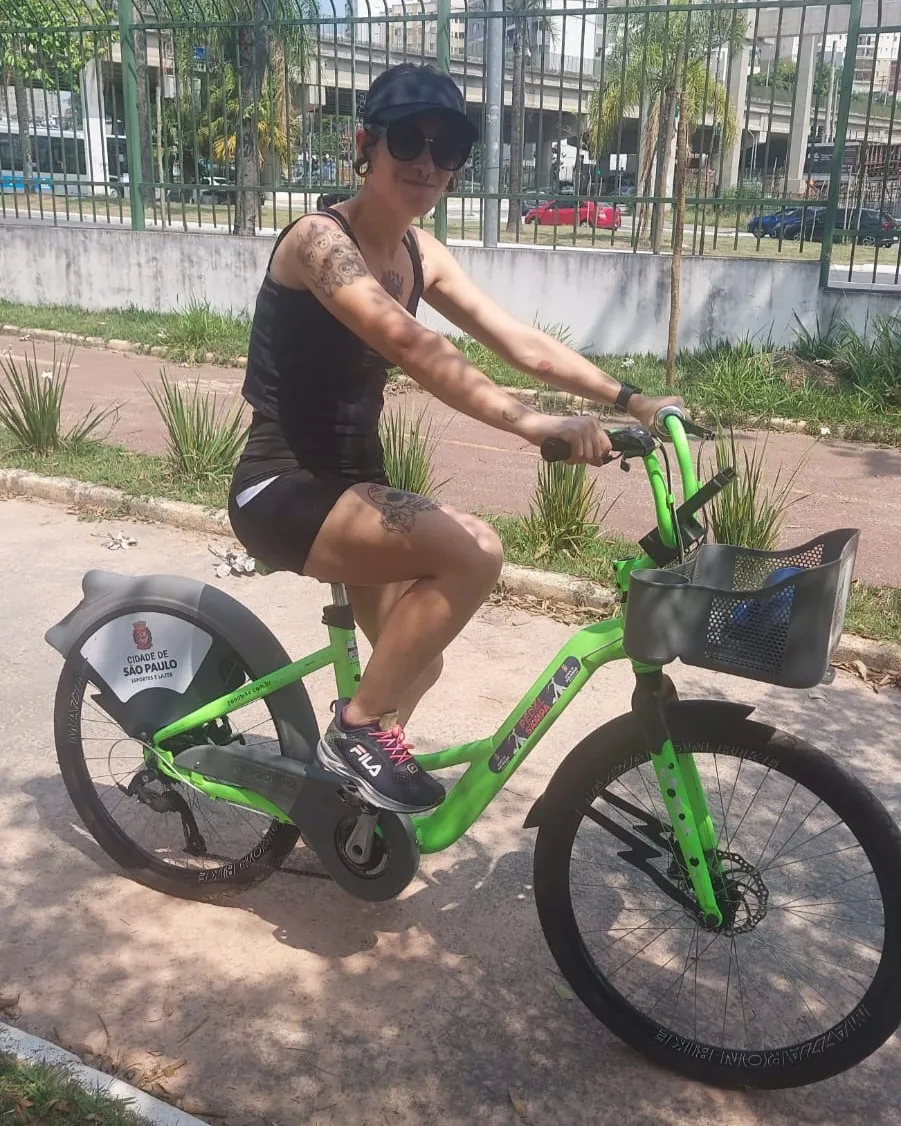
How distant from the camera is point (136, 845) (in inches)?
129

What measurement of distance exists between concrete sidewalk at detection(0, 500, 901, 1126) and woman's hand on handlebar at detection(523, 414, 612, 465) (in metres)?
1.41

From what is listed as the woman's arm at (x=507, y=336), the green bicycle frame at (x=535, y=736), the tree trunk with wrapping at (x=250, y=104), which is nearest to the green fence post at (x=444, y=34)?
the tree trunk with wrapping at (x=250, y=104)

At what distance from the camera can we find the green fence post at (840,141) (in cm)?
975

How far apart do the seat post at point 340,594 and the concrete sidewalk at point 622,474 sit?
3.67 metres

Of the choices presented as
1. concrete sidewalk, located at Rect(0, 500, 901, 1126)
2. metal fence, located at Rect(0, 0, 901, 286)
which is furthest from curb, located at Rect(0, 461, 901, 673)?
metal fence, located at Rect(0, 0, 901, 286)

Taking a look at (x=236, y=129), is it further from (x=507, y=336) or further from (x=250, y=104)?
(x=507, y=336)

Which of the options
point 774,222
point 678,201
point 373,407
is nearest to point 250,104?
point 678,201

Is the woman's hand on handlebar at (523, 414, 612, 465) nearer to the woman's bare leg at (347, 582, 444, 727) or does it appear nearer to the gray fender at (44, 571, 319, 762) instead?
the woman's bare leg at (347, 582, 444, 727)

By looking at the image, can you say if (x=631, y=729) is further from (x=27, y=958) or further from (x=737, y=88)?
(x=737, y=88)

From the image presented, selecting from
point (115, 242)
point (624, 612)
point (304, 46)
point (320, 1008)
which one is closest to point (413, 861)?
point (320, 1008)

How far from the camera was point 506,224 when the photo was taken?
12.2 metres

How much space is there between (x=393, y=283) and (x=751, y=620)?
1.26 m

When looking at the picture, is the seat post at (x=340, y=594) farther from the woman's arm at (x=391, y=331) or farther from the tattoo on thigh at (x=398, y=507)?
the woman's arm at (x=391, y=331)

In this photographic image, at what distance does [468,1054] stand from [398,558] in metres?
1.17
